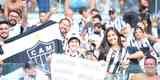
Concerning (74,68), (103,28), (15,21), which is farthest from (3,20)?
(103,28)

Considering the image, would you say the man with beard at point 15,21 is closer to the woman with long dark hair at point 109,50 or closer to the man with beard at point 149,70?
the woman with long dark hair at point 109,50

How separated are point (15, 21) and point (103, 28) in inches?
→ 26.9

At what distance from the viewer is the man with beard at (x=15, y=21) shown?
15.4 ft

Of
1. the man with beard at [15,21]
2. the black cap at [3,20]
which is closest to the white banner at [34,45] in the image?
the man with beard at [15,21]

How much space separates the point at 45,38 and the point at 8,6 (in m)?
0.38

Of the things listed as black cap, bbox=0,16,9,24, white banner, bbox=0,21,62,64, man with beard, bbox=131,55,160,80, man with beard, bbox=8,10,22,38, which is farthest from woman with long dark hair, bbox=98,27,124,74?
black cap, bbox=0,16,9,24

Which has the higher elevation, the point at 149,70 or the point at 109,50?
the point at 109,50

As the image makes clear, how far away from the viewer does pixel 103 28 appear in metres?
4.73

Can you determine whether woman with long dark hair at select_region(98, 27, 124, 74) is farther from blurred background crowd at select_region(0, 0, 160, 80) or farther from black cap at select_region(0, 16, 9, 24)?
black cap at select_region(0, 16, 9, 24)

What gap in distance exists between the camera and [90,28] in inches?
186

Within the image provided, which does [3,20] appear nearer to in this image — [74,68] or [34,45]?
[34,45]

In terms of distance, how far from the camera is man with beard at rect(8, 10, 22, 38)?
4.68 m

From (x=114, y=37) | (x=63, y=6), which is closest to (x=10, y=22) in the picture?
(x=63, y=6)

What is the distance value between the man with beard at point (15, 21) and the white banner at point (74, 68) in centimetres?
35
